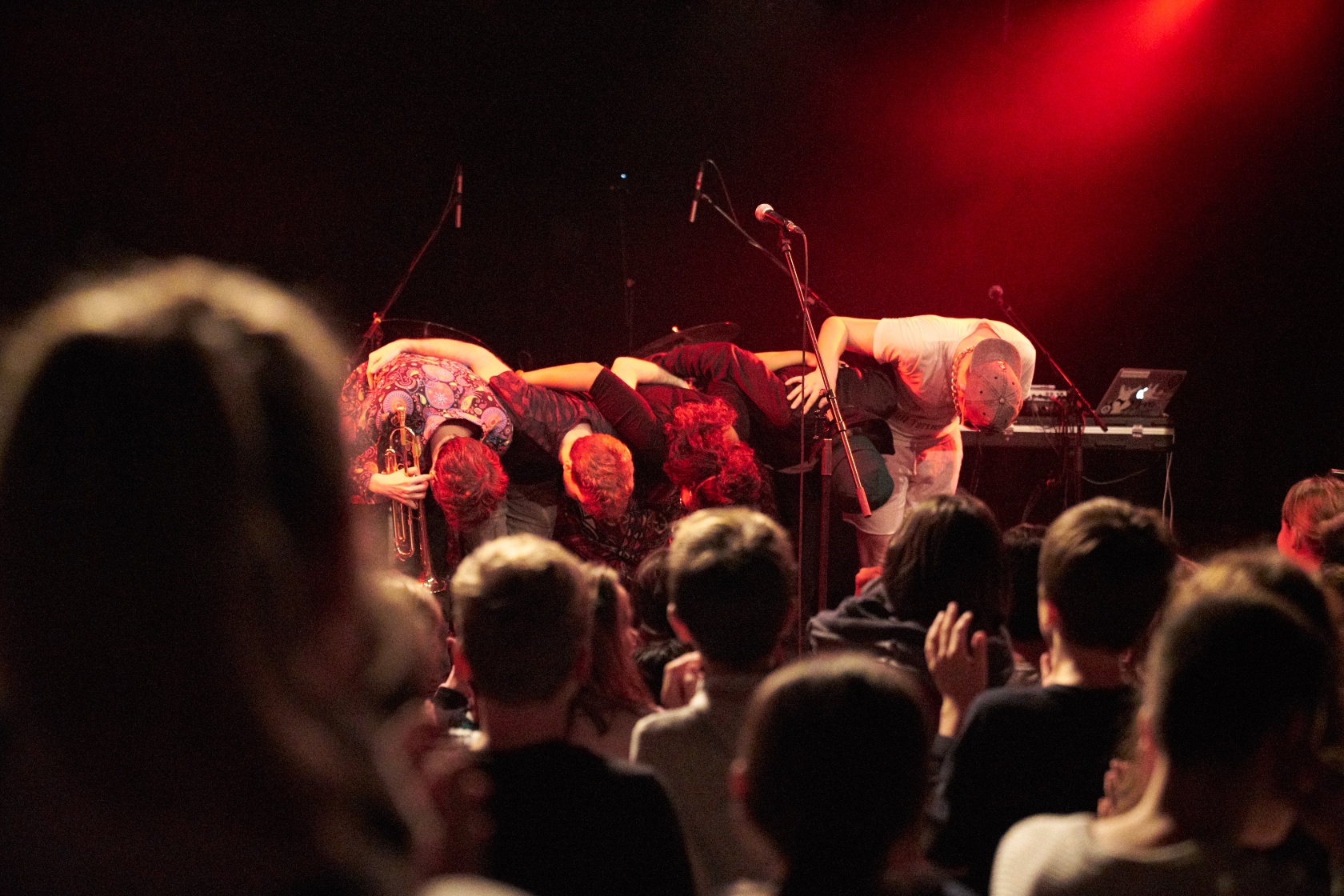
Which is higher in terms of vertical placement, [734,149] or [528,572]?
[734,149]

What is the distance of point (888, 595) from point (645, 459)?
3369 mm

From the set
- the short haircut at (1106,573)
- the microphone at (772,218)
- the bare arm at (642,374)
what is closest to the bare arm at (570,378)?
the bare arm at (642,374)

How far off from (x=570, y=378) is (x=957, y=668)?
3789mm

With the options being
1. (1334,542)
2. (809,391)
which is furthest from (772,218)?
(1334,542)

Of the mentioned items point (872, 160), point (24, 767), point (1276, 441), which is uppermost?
point (872, 160)

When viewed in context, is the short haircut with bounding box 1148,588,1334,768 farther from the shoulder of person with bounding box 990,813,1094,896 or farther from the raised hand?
the raised hand

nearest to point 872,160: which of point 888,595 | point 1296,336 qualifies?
point 1296,336

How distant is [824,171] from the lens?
24.4ft

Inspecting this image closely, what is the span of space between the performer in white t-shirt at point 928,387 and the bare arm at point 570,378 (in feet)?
3.59

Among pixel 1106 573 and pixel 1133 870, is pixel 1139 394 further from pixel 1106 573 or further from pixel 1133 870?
pixel 1133 870

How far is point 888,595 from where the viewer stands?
8.04 feet

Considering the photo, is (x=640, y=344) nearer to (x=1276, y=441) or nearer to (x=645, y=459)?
(x=645, y=459)

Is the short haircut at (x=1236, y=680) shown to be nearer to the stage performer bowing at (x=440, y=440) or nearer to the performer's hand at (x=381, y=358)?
the stage performer bowing at (x=440, y=440)

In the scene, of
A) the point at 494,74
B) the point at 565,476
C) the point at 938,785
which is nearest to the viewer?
the point at 938,785
